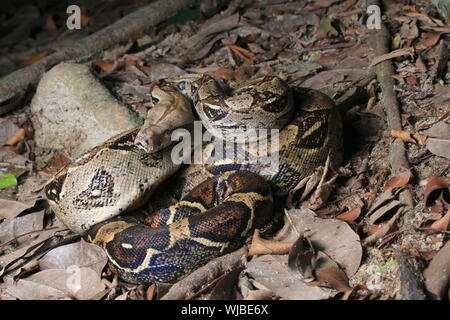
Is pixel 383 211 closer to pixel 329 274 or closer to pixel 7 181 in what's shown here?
pixel 329 274

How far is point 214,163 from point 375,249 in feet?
6.17

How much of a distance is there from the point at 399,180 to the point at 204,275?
1.89m

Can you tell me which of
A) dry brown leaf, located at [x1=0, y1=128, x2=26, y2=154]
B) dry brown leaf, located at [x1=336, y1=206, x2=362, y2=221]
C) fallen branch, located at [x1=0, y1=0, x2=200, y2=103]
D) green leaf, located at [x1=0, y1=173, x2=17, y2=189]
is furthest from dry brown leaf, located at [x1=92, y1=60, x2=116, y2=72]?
dry brown leaf, located at [x1=336, y1=206, x2=362, y2=221]

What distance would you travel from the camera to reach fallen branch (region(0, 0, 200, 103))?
23.4 feet

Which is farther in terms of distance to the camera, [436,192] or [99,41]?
[99,41]

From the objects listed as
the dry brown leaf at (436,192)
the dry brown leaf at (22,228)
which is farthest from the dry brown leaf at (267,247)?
the dry brown leaf at (22,228)

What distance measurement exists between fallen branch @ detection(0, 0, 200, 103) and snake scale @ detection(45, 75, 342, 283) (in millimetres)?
3003

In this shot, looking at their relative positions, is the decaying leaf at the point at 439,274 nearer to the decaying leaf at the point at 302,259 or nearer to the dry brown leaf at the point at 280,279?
the dry brown leaf at the point at 280,279

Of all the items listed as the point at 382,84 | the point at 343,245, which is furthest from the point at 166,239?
the point at 382,84

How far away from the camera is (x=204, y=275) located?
392 centimetres

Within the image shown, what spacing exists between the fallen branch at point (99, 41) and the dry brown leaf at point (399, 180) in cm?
523

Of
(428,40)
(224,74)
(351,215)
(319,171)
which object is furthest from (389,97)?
(224,74)

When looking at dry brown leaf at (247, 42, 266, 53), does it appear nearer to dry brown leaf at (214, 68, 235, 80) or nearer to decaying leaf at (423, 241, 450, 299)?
dry brown leaf at (214, 68, 235, 80)
